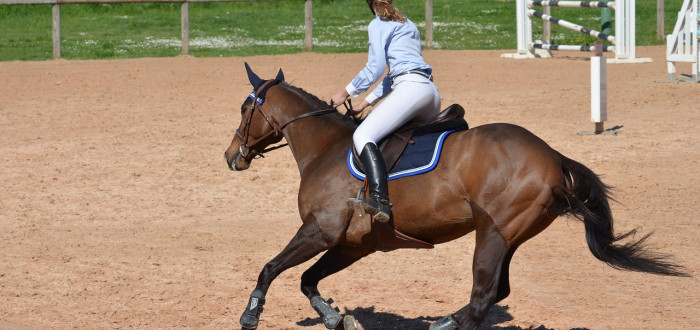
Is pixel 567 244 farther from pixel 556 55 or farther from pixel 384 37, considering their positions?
pixel 556 55

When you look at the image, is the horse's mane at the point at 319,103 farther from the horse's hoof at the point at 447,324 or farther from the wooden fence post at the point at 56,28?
the wooden fence post at the point at 56,28

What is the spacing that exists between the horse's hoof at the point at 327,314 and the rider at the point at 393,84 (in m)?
1.02

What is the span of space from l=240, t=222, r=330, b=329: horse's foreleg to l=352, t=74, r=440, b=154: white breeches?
24.6 inches

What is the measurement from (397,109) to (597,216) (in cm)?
140

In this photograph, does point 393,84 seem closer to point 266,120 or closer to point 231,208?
point 266,120

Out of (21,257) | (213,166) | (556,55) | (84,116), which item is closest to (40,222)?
(21,257)

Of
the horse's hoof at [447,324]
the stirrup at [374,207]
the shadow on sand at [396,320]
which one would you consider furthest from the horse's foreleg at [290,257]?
the horse's hoof at [447,324]

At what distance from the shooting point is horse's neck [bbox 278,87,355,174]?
6.68 metres

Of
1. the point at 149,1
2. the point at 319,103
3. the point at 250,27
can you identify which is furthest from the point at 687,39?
the point at 250,27

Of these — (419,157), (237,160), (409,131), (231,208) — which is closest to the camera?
(419,157)

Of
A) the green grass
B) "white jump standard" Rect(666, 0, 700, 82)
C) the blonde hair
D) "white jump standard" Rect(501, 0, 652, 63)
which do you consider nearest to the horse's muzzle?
the blonde hair

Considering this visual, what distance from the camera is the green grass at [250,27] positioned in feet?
79.7

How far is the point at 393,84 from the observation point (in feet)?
21.0

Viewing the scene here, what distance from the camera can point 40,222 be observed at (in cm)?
1016
